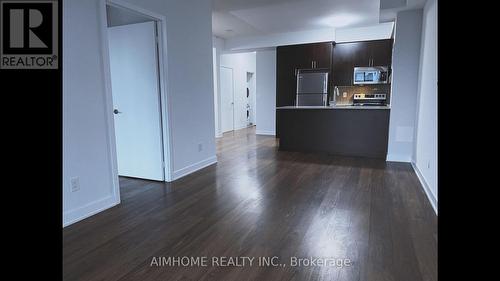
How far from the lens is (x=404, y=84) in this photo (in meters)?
4.36

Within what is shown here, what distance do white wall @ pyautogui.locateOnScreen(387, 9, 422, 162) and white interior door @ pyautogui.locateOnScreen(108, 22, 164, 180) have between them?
3.47m

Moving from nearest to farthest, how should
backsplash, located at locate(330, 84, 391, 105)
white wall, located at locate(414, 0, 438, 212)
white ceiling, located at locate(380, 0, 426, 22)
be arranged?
white wall, located at locate(414, 0, 438, 212), white ceiling, located at locate(380, 0, 426, 22), backsplash, located at locate(330, 84, 391, 105)

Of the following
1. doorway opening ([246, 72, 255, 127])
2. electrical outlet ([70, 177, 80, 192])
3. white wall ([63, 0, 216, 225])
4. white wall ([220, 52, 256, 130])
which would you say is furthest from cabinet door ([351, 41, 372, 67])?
electrical outlet ([70, 177, 80, 192])

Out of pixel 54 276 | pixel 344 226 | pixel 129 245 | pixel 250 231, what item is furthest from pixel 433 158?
pixel 54 276

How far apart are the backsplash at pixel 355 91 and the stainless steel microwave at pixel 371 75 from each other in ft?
0.87

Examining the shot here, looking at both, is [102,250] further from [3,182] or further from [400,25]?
[400,25]

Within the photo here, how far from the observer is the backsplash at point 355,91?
659 cm

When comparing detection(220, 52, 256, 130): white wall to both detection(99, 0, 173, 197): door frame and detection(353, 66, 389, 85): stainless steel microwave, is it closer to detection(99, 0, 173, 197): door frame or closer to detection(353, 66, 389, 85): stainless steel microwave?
detection(353, 66, 389, 85): stainless steel microwave

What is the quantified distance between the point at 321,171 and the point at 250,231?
2013 mm

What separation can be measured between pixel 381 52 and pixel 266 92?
294cm

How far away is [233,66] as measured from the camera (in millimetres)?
8578

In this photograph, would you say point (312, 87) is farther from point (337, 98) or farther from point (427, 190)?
point (427, 190)

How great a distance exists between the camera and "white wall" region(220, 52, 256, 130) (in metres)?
8.64
